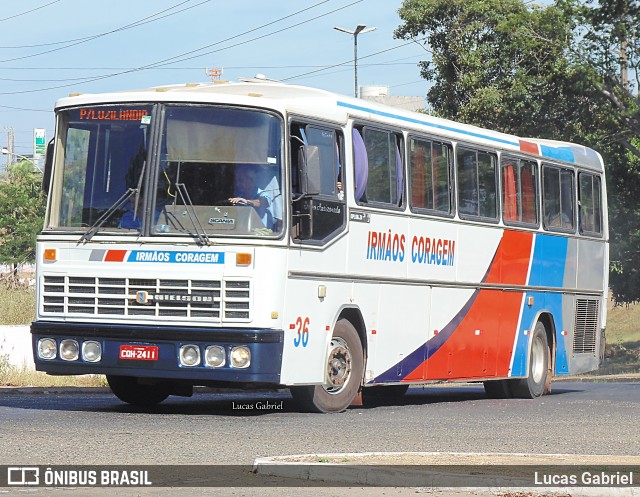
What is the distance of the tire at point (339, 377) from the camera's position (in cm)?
1567

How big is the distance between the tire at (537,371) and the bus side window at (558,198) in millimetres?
1608

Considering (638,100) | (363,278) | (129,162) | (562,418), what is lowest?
(562,418)

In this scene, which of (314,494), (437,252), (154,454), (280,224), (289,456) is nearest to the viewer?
(314,494)

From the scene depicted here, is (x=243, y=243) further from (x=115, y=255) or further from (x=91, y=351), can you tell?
(x=91, y=351)

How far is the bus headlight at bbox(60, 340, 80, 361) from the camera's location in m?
14.9

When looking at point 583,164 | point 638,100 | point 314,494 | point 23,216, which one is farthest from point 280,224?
point 23,216

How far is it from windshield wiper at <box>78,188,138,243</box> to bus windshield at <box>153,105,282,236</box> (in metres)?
0.36

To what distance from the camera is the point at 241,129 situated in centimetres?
1494

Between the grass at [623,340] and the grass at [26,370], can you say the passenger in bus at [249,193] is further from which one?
the grass at [623,340]

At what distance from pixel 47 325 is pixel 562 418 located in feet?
19.4

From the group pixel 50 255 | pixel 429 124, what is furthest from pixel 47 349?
pixel 429 124

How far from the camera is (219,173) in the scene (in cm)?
1477

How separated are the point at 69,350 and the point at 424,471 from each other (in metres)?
6.36

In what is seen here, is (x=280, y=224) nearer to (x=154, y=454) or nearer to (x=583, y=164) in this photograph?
(x=154, y=454)
